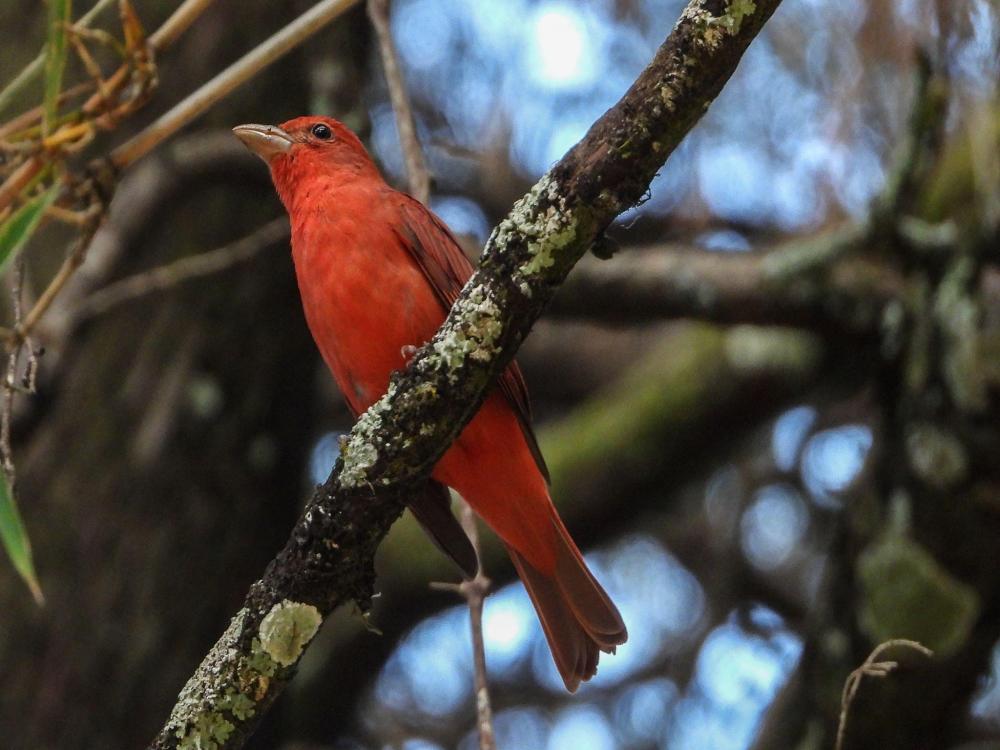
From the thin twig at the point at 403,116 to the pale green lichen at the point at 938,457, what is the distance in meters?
1.78

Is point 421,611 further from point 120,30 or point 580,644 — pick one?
point 120,30

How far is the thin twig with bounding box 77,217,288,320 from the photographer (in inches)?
158

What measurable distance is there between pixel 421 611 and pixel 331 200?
211 centimetres

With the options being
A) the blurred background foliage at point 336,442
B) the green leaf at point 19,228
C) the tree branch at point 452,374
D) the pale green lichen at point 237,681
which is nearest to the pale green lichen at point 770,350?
the blurred background foliage at point 336,442

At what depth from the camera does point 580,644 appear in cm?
382

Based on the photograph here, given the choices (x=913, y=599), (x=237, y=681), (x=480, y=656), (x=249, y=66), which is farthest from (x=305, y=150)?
(x=913, y=599)

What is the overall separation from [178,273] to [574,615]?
1583mm

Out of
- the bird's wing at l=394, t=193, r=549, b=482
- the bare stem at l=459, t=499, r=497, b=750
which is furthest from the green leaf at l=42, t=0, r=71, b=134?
the bare stem at l=459, t=499, r=497, b=750

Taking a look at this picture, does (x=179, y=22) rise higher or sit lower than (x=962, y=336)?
higher

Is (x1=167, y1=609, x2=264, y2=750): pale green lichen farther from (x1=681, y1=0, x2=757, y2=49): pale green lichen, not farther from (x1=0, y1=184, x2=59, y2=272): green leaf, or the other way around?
(x1=681, y1=0, x2=757, y2=49): pale green lichen

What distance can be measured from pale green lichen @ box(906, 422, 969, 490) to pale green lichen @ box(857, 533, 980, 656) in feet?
0.74

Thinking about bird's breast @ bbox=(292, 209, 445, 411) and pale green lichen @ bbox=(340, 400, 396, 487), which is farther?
bird's breast @ bbox=(292, 209, 445, 411)

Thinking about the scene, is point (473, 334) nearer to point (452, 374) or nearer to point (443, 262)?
point (452, 374)

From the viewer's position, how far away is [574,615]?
12.6ft
